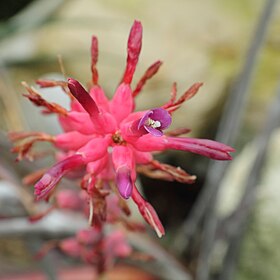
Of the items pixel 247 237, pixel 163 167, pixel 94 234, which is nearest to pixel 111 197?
pixel 94 234

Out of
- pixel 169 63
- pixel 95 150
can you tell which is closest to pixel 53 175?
pixel 95 150

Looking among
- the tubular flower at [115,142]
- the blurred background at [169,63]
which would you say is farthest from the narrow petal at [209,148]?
the blurred background at [169,63]

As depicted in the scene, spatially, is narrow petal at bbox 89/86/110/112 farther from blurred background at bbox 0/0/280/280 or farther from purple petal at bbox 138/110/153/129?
blurred background at bbox 0/0/280/280

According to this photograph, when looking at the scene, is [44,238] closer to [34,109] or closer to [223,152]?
[34,109]

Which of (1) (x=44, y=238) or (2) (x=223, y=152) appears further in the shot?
(1) (x=44, y=238)

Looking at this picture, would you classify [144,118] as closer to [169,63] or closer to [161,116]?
[161,116]

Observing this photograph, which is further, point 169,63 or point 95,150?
point 169,63
